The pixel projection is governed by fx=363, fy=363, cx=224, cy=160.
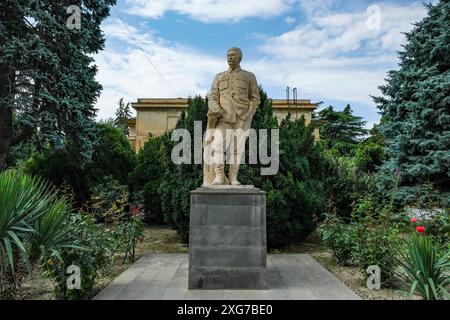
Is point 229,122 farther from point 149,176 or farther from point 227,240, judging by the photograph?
point 149,176

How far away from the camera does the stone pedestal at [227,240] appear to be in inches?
206

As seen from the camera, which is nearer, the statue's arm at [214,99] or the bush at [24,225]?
the bush at [24,225]

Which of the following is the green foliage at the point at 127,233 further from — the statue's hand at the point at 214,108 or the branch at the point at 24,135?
the branch at the point at 24,135

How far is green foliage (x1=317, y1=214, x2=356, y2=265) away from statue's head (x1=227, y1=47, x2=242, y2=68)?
3599mm

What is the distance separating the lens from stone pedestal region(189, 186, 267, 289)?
17.2 ft

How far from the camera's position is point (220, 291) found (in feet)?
16.8

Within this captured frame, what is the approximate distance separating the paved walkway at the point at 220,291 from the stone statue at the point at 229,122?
5.32 ft

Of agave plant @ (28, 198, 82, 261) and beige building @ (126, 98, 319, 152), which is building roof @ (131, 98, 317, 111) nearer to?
beige building @ (126, 98, 319, 152)

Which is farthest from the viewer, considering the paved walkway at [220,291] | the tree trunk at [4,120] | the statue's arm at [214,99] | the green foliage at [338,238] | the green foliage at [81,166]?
A: the green foliage at [81,166]

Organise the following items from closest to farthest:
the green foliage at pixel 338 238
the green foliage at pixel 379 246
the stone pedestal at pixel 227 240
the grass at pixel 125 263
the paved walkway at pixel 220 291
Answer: the paved walkway at pixel 220 291
the grass at pixel 125 263
the stone pedestal at pixel 227 240
the green foliage at pixel 379 246
the green foliage at pixel 338 238

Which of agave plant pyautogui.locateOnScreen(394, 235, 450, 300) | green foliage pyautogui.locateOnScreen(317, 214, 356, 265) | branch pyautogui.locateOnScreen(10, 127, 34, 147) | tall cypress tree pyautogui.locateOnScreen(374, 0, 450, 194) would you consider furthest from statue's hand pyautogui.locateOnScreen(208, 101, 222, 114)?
branch pyautogui.locateOnScreen(10, 127, 34, 147)

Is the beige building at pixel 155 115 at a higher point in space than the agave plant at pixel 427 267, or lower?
higher

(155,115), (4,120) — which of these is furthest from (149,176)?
(155,115)

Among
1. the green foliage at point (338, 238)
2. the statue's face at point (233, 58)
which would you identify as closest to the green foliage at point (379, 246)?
the green foliage at point (338, 238)
